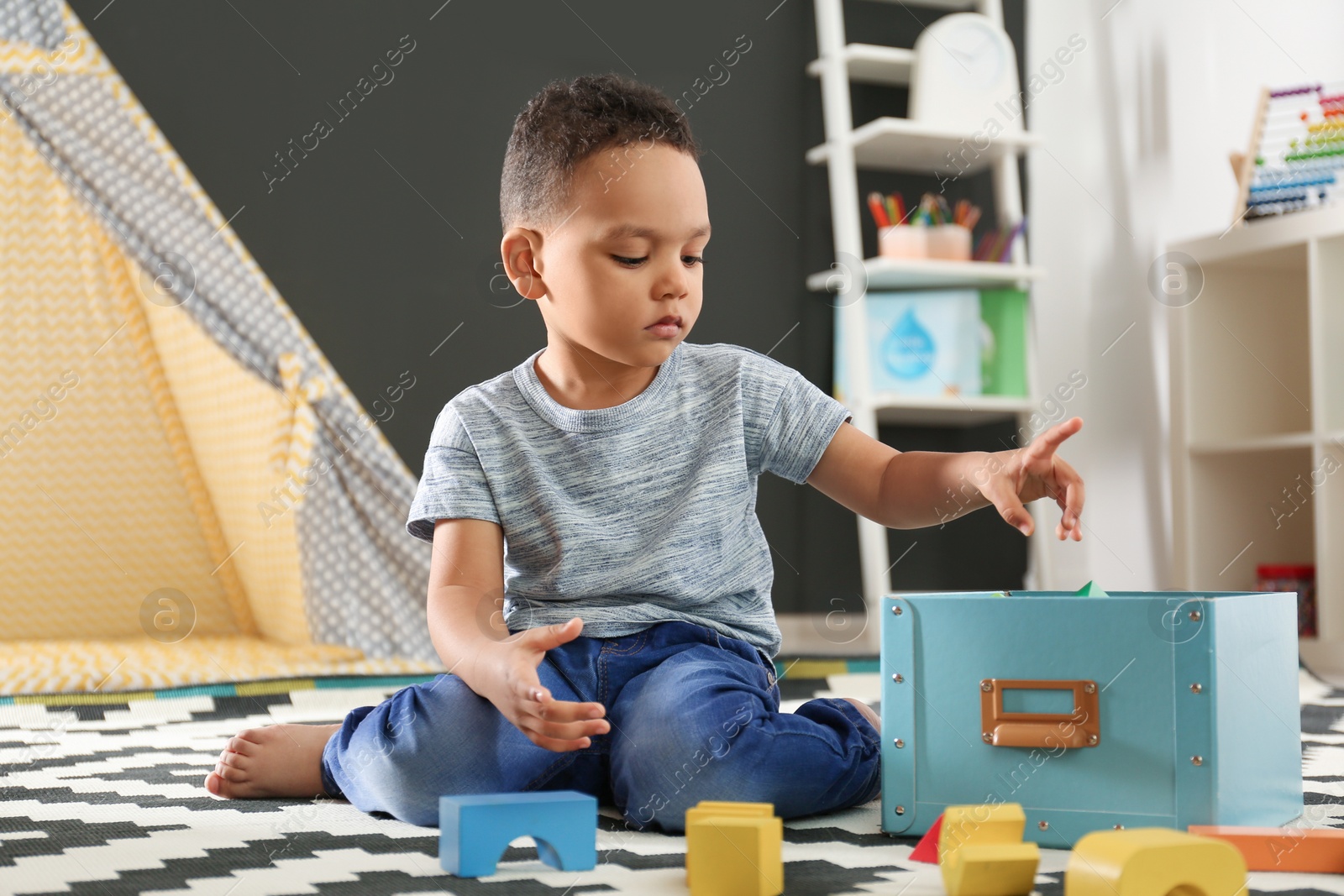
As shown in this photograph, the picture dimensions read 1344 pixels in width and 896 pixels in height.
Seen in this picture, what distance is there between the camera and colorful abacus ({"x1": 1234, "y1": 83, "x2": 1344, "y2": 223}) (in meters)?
1.86

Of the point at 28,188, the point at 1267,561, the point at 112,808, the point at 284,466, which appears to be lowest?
the point at 112,808

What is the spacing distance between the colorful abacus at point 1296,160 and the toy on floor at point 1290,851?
4.83 ft

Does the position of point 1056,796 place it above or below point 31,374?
below

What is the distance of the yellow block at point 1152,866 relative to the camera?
0.52 m

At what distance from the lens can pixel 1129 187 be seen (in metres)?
2.27

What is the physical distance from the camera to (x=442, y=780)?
814mm

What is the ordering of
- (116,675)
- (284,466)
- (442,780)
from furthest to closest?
(284,466) → (116,675) → (442,780)

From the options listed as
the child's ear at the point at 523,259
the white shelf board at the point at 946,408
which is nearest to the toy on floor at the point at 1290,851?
the child's ear at the point at 523,259

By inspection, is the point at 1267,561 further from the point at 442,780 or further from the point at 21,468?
the point at 21,468

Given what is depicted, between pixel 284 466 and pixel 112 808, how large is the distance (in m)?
0.97

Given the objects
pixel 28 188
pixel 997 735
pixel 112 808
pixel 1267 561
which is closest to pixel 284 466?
pixel 28 188

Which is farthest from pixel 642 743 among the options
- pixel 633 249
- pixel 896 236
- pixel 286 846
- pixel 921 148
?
pixel 921 148

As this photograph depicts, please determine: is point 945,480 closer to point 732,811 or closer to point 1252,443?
point 732,811

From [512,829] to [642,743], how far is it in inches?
6.5
